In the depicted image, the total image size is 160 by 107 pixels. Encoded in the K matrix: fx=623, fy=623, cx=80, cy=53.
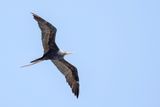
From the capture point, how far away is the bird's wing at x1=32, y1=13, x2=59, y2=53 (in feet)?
113

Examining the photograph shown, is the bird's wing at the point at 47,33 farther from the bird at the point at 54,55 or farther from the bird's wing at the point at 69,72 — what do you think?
the bird's wing at the point at 69,72

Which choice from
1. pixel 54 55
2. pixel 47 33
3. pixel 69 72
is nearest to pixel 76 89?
pixel 69 72

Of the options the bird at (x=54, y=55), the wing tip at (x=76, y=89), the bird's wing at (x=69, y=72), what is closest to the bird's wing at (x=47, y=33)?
the bird at (x=54, y=55)

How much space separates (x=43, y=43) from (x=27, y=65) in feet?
5.51

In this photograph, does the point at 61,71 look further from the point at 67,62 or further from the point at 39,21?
the point at 39,21

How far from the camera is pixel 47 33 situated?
35125mm

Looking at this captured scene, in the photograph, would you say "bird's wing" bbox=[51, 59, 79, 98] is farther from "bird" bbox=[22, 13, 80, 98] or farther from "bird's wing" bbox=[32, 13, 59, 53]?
"bird's wing" bbox=[32, 13, 59, 53]

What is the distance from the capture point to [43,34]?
35.0 meters

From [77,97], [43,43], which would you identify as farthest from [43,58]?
[77,97]

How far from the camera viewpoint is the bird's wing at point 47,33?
34.4m

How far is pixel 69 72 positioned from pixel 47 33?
126 inches

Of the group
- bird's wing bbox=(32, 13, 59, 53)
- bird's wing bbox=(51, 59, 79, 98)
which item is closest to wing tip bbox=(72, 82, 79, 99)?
bird's wing bbox=(51, 59, 79, 98)

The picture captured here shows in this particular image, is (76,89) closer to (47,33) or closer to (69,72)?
(69,72)

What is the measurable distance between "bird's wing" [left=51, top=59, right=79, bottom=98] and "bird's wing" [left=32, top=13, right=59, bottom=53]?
4.02ft
